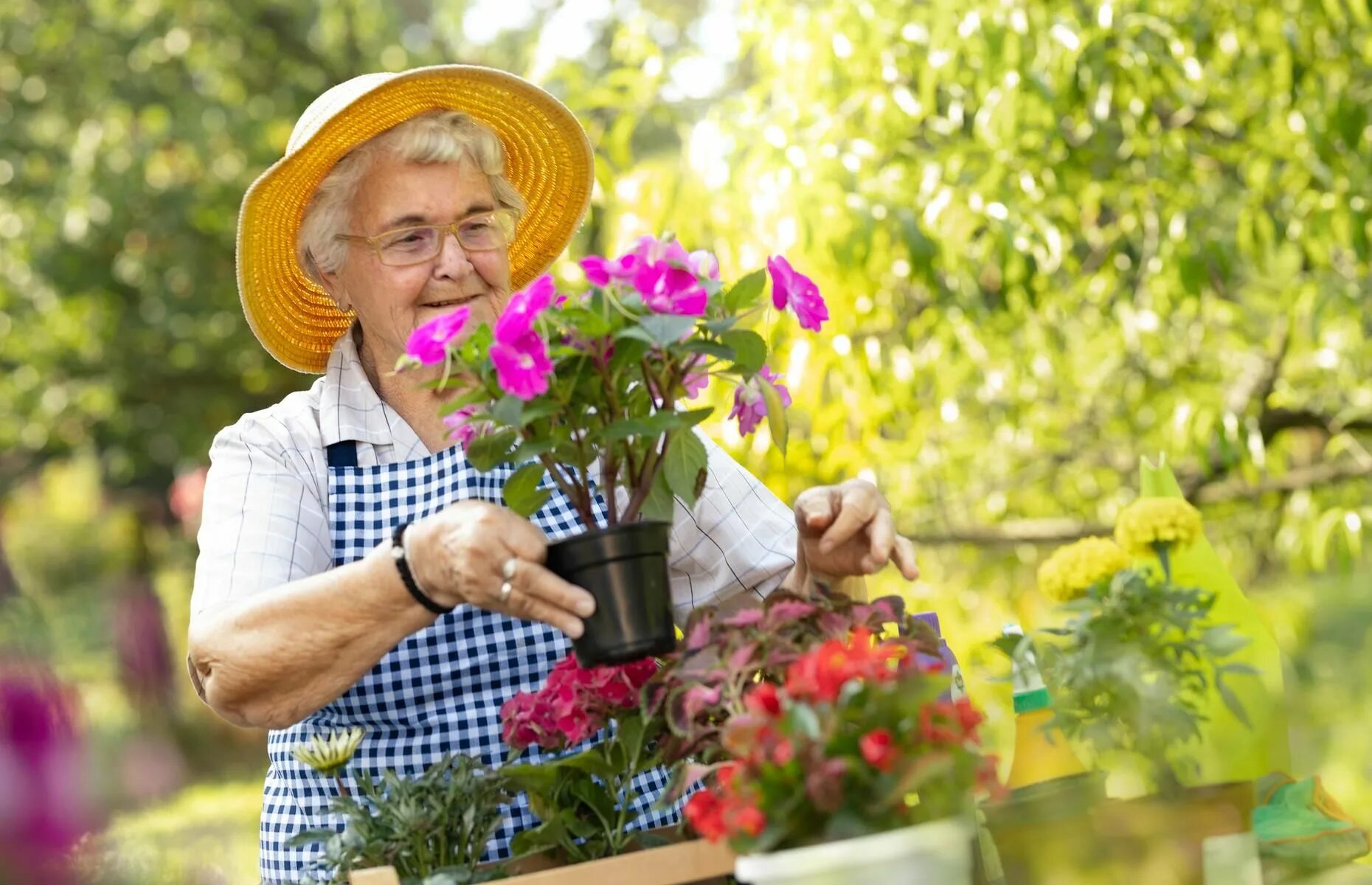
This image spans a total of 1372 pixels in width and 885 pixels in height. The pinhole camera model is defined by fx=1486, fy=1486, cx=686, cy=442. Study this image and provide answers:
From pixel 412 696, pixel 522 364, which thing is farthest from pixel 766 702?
pixel 412 696

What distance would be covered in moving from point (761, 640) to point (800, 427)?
266cm

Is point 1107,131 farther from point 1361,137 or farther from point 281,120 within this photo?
point 281,120

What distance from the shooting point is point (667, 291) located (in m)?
1.35

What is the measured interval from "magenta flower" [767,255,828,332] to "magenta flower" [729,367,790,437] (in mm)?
69

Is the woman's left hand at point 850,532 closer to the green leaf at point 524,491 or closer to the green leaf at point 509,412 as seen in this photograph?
the green leaf at point 524,491

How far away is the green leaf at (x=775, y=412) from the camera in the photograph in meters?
1.46

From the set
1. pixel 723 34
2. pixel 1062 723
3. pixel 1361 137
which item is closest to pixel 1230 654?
pixel 1062 723

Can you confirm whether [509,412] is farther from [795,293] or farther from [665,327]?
[795,293]

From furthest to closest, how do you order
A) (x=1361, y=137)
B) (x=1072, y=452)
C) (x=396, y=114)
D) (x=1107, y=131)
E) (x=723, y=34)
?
(x=1072, y=452) < (x=723, y=34) < (x=1107, y=131) < (x=1361, y=137) < (x=396, y=114)

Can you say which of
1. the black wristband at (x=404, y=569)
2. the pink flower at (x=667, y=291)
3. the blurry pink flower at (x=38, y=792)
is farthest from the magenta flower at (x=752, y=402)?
the blurry pink flower at (x=38, y=792)

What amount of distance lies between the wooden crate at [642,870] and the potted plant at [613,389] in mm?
180

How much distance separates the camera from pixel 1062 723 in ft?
3.97

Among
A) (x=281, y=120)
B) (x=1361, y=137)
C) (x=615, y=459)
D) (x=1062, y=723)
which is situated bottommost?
(x=1062, y=723)

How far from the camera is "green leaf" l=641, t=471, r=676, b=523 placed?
146cm
